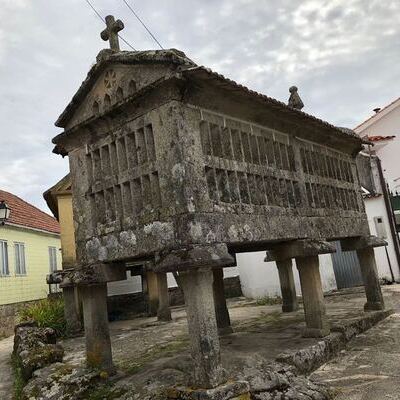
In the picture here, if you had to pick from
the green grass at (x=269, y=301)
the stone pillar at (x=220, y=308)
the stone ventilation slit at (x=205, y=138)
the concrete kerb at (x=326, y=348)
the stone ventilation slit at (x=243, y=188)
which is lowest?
the concrete kerb at (x=326, y=348)

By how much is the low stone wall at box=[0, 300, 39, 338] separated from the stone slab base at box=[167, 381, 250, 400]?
41.1ft

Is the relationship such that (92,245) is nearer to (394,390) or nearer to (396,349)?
→ (394,390)

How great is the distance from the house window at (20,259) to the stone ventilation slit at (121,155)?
43.3ft

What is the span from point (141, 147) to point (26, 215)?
1559 cm

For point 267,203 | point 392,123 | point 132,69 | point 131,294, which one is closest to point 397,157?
point 392,123

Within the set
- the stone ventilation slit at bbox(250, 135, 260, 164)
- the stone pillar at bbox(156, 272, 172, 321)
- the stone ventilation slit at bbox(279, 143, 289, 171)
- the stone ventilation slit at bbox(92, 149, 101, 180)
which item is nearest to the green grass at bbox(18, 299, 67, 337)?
the stone pillar at bbox(156, 272, 172, 321)

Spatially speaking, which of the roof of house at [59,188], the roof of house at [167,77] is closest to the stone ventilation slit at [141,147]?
the roof of house at [167,77]

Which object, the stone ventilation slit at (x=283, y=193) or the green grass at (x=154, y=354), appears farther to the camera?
the stone ventilation slit at (x=283, y=193)

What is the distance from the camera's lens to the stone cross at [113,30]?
5848 millimetres

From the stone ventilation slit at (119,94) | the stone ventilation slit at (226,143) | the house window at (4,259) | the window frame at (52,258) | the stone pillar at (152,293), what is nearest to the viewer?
the stone ventilation slit at (226,143)

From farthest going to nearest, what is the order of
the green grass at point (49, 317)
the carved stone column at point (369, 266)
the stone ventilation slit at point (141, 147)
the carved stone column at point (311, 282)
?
the green grass at point (49, 317), the carved stone column at point (369, 266), the carved stone column at point (311, 282), the stone ventilation slit at point (141, 147)

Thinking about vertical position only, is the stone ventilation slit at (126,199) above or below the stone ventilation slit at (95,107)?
below

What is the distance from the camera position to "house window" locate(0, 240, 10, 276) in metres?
15.6

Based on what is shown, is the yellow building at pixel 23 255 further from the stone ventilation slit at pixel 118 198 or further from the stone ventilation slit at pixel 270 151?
the stone ventilation slit at pixel 270 151
